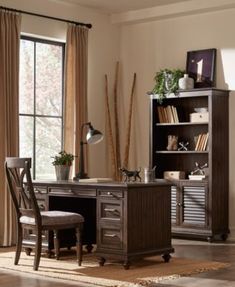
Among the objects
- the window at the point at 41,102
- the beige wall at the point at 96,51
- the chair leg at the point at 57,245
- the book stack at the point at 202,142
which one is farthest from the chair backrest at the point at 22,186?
the book stack at the point at 202,142

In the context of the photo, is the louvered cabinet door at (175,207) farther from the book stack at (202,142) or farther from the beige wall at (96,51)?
the beige wall at (96,51)

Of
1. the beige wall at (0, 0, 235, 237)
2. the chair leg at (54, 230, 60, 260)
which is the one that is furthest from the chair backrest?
the beige wall at (0, 0, 235, 237)

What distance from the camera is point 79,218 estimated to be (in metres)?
6.25

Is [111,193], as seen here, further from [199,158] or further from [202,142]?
[199,158]

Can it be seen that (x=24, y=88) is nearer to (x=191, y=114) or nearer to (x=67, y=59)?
(x=67, y=59)

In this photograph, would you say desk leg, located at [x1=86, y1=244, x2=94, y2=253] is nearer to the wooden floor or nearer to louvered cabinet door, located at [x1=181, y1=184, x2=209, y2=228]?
the wooden floor

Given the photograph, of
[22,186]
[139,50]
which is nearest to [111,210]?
[22,186]

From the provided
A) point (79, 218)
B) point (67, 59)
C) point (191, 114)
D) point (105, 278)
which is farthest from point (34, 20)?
point (105, 278)

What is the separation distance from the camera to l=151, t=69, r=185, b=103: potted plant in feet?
27.8

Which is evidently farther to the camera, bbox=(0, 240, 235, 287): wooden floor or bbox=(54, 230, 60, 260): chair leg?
bbox=(54, 230, 60, 260): chair leg

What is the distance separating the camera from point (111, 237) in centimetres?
614

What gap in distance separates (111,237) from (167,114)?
2.91 meters

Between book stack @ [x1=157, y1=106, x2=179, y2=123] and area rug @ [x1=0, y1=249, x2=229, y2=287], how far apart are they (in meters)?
2.42

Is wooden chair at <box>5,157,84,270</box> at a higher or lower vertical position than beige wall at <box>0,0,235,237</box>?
lower
